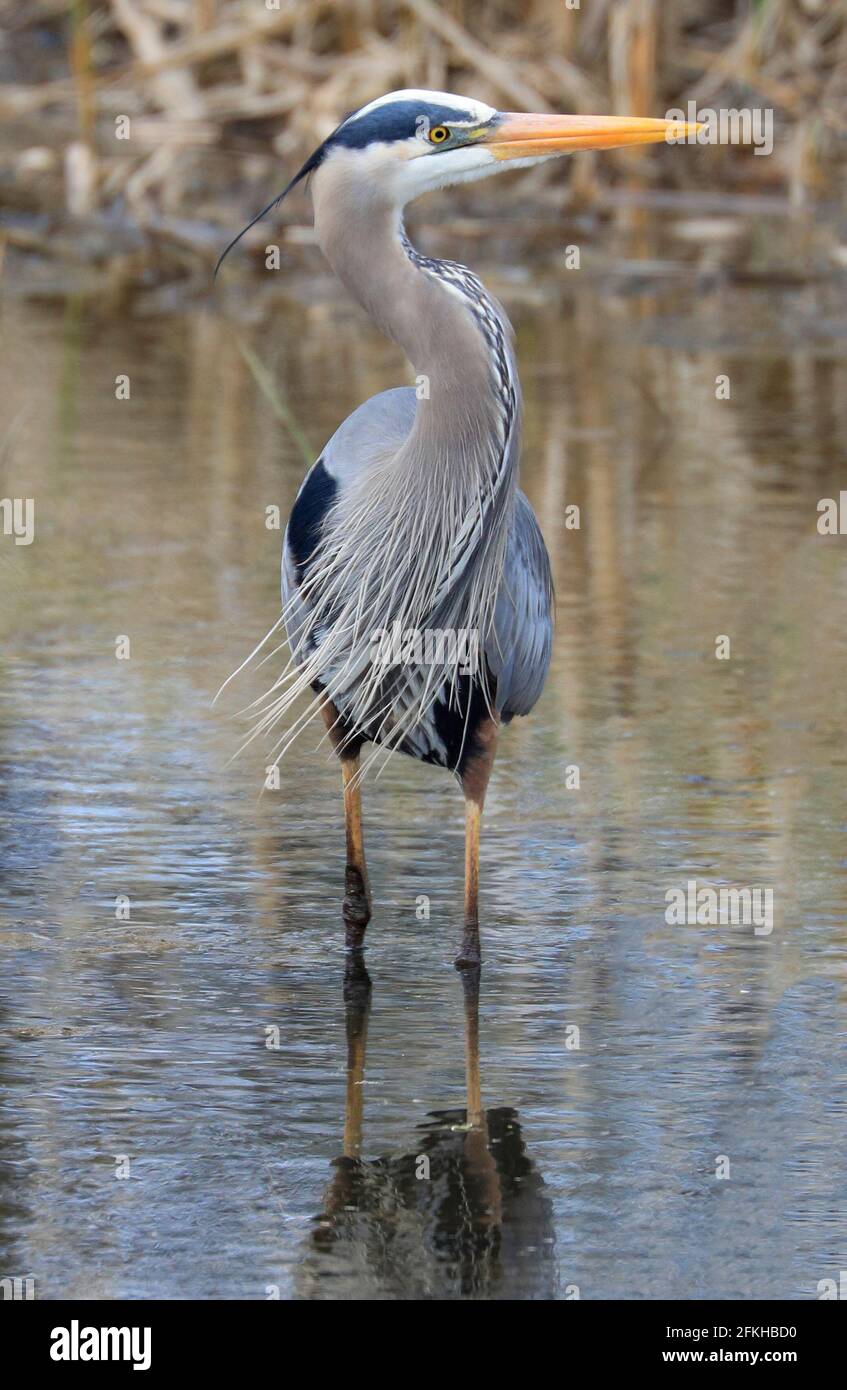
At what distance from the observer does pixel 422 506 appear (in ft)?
20.9

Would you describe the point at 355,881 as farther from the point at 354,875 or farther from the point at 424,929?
the point at 424,929

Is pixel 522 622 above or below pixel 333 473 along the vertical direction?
below

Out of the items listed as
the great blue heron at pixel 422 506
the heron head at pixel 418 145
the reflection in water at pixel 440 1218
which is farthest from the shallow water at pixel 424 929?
the heron head at pixel 418 145

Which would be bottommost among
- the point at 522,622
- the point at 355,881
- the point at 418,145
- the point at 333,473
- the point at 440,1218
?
the point at 440,1218

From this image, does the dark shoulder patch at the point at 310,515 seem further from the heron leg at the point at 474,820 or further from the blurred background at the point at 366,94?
the blurred background at the point at 366,94

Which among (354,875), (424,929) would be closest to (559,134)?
(354,875)

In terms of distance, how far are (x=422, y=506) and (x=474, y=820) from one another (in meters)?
0.77

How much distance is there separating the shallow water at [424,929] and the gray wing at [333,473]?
0.83m

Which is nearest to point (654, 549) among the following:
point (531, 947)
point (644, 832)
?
point (644, 832)

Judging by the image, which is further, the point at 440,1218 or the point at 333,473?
the point at 333,473

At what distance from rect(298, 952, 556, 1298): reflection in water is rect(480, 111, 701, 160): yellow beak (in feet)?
7.21

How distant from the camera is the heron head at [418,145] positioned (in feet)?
20.0

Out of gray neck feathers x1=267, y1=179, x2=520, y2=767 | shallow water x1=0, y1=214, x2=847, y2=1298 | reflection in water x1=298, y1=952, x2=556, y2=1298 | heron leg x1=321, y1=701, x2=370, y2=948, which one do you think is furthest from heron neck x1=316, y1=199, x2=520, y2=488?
reflection in water x1=298, y1=952, x2=556, y2=1298
